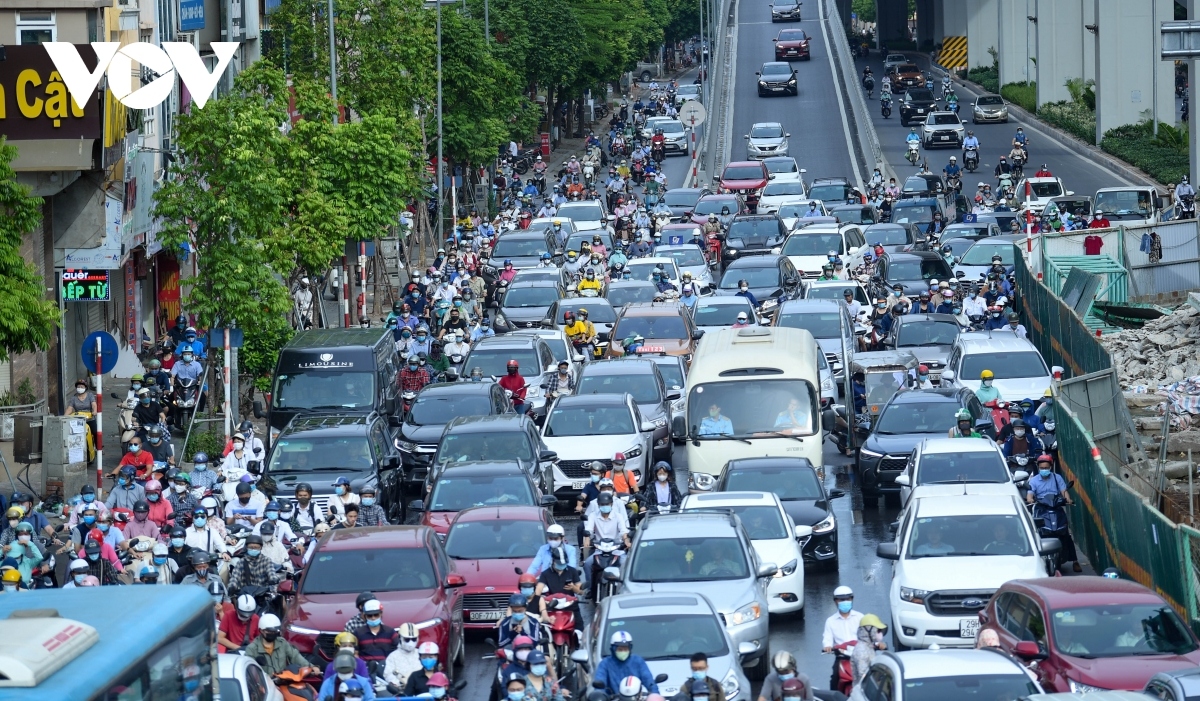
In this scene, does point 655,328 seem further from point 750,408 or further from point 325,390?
point 750,408

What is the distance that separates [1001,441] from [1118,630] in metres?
10.5

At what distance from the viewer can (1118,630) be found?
15.9m

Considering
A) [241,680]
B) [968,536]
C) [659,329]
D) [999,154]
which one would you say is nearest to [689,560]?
[968,536]

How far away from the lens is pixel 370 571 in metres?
19.1

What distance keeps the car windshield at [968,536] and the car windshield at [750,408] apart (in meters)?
6.00

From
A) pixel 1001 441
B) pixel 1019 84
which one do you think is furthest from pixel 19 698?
pixel 1019 84

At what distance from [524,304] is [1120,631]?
24.2 m

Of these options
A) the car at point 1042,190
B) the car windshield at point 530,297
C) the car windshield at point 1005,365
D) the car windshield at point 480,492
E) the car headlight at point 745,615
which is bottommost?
the car headlight at point 745,615

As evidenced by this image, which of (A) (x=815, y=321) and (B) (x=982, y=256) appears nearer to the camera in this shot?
(A) (x=815, y=321)

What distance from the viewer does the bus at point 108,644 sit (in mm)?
9539

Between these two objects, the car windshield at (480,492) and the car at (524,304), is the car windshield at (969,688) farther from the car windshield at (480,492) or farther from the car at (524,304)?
the car at (524,304)

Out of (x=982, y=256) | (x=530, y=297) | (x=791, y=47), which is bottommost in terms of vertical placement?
(x=530, y=297)

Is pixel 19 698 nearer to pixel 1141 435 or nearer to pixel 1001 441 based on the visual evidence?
pixel 1001 441

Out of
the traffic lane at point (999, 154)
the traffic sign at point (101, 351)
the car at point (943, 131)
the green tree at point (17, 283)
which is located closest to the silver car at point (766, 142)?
the traffic lane at point (999, 154)
